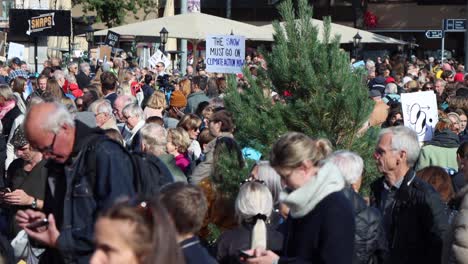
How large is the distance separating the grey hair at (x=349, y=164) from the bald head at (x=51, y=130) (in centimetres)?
192

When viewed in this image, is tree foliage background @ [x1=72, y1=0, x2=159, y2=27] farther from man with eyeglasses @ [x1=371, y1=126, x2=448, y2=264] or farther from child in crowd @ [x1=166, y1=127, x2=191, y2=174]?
man with eyeglasses @ [x1=371, y1=126, x2=448, y2=264]

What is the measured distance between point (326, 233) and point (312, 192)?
20cm

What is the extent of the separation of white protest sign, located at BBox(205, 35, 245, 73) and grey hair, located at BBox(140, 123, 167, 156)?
5845 mm

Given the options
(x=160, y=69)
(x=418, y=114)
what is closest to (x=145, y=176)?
(x=418, y=114)

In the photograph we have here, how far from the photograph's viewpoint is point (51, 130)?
16.2 feet

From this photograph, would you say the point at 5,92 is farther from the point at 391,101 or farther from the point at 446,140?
the point at 446,140

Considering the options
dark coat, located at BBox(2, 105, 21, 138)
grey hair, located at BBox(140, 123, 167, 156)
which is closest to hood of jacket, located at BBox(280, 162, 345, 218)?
grey hair, located at BBox(140, 123, 167, 156)

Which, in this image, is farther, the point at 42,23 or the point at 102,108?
the point at 42,23

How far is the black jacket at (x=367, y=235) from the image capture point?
6148 mm

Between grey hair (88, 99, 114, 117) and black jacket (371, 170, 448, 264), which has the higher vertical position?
grey hair (88, 99, 114, 117)

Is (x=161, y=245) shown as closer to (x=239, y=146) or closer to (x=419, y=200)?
(x=419, y=200)

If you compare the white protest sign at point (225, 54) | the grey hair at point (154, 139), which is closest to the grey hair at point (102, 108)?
the grey hair at point (154, 139)

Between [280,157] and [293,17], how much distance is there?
9.79ft

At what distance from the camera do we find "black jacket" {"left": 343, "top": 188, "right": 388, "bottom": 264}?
6.15 metres
